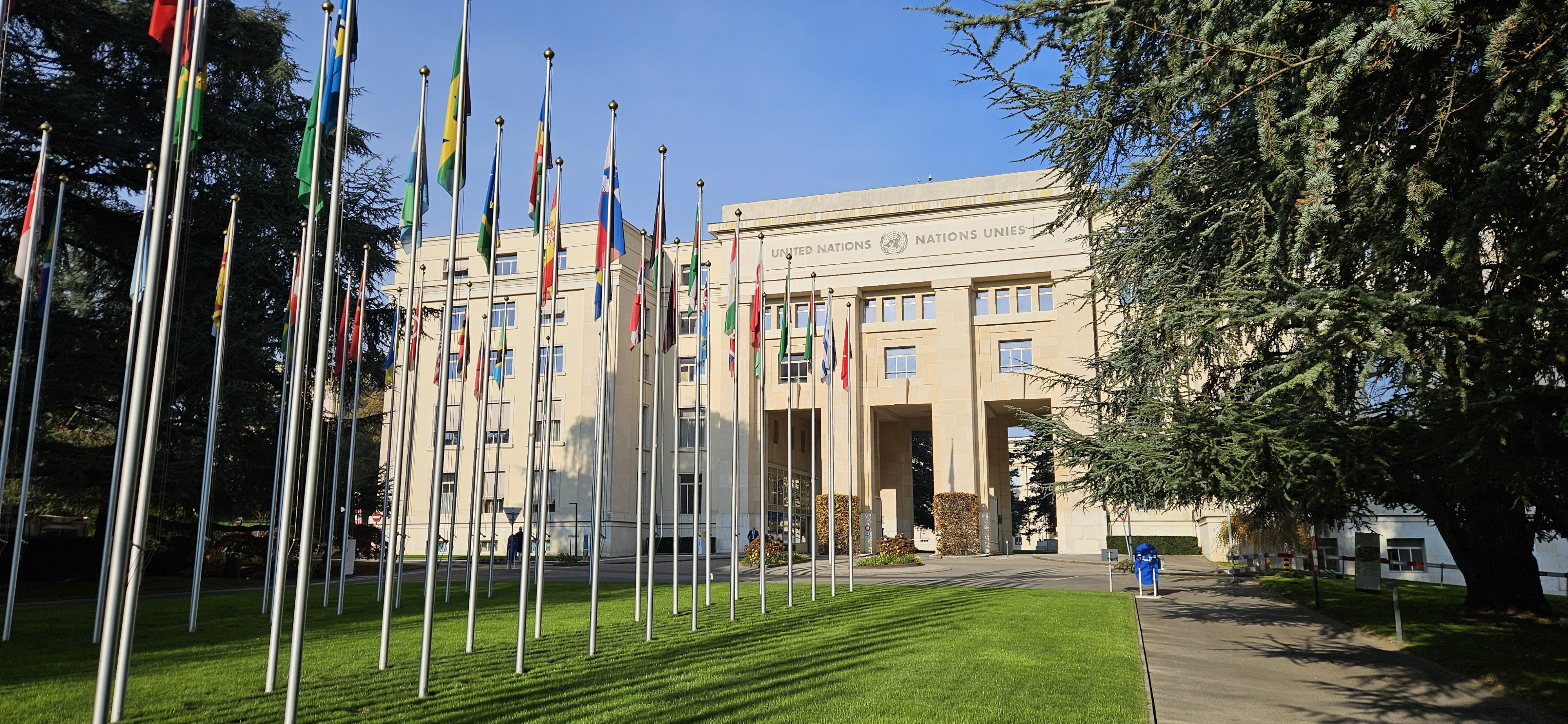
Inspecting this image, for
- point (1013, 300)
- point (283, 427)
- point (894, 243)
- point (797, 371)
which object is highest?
point (894, 243)

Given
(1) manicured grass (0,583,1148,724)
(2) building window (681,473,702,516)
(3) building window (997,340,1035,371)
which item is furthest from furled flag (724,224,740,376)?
(2) building window (681,473,702,516)

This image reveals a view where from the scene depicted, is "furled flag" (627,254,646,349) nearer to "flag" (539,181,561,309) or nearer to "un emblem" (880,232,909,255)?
"flag" (539,181,561,309)

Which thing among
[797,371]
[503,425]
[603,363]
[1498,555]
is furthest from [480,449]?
[503,425]

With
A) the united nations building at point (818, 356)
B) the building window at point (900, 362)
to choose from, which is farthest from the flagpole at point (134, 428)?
the building window at point (900, 362)

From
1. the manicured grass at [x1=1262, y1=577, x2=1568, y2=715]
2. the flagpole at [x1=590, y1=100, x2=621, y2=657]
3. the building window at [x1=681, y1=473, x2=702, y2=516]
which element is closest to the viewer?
the manicured grass at [x1=1262, y1=577, x2=1568, y2=715]

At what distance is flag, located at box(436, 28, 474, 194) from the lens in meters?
10.6

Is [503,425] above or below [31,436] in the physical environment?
above

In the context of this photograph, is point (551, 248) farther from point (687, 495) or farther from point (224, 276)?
point (687, 495)

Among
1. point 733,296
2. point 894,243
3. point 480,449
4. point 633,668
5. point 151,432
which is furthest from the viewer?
point 894,243

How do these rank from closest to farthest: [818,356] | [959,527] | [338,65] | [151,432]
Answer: [151,432], [338,65], [959,527], [818,356]

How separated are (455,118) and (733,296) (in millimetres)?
7895

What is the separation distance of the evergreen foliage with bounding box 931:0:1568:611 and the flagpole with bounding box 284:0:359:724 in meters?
5.75

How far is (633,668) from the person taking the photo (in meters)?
11.3

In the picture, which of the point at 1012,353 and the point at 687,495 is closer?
the point at 1012,353
